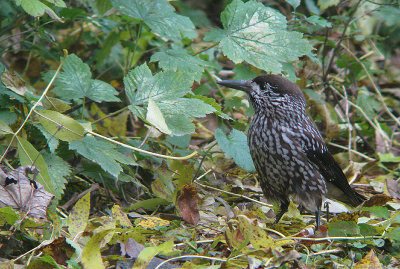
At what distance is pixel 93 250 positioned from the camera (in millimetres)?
2375

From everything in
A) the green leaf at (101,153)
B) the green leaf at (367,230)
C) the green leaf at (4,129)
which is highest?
the green leaf at (4,129)

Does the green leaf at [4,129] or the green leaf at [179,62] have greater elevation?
the green leaf at [179,62]

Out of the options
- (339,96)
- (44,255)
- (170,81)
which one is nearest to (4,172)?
(44,255)

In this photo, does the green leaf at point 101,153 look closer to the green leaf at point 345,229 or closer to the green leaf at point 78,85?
the green leaf at point 78,85

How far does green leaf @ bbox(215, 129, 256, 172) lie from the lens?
352 cm

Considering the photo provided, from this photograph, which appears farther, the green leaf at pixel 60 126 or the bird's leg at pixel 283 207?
the bird's leg at pixel 283 207

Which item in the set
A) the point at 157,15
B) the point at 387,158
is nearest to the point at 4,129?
the point at 157,15

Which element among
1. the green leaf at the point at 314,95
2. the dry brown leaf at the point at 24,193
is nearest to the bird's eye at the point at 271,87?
the green leaf at the point at 314,95

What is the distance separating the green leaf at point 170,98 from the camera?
294 centimetres

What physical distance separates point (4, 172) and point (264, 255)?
138cm

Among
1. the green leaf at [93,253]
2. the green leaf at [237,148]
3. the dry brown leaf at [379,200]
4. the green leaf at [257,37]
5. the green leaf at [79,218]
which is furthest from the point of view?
the dry brown leaf at [379,200]

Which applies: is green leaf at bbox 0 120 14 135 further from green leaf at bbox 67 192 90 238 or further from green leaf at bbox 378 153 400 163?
green leaf at bbox 378 153 400 163

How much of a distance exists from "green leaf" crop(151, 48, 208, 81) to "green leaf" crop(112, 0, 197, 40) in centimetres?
14

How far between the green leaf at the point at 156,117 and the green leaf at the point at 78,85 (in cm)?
57
